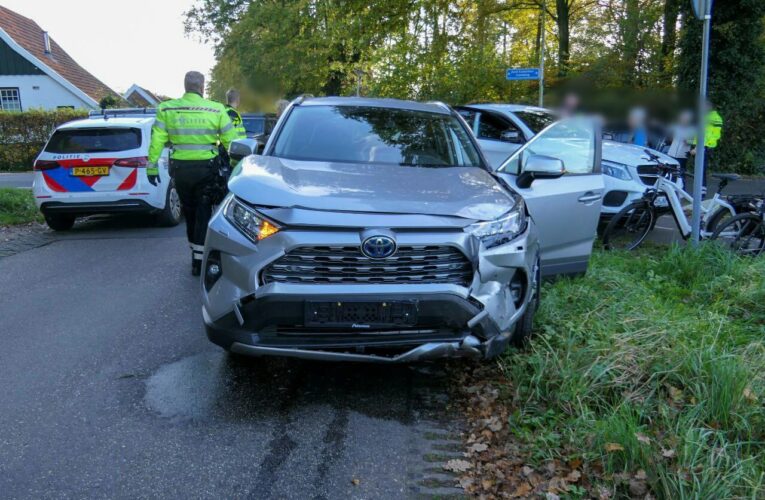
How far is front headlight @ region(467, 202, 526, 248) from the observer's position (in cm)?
354

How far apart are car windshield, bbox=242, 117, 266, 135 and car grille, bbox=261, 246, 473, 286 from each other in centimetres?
1343

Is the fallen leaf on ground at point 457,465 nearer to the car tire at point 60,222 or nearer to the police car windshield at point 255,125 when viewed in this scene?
the car tire at point 60,222

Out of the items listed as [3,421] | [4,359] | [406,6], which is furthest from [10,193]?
[406,6]

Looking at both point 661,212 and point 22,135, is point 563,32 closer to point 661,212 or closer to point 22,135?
point 661,212

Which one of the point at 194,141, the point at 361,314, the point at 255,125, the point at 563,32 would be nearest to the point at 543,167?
the point at 361,314

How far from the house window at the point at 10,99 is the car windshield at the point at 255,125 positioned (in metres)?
28.8

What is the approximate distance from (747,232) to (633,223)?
1197 mm

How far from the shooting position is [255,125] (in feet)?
54.3

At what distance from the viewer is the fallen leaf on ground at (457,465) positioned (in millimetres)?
3123

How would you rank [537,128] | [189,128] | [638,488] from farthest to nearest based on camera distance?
[537,128] → [189,128] → [638,488]

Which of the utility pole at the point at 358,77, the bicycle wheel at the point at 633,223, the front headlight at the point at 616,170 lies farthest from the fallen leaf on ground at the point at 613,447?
the utility pole at the point at 358,77

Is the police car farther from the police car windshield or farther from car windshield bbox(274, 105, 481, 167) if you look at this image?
the police car windshield

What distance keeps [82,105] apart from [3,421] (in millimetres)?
39893

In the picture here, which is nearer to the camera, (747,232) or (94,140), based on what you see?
(747,232)
